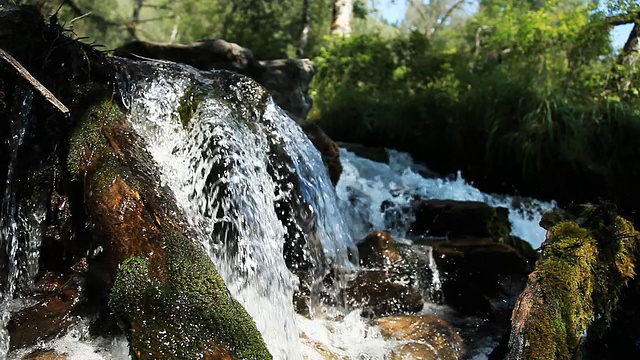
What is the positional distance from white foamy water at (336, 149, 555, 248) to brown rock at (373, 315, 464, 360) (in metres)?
2.16

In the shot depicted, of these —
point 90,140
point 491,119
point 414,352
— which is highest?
point 491,119

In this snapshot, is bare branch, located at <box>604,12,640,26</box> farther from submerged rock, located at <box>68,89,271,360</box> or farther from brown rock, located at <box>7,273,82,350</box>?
brown rock, located at <box>7,273,82,350</box>

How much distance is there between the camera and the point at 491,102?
7793 millimetres

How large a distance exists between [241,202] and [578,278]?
1.99 meters

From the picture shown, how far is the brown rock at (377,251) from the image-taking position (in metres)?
4.60

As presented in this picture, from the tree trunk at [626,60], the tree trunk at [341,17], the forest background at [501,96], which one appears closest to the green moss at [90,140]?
the forest background at [501,96]

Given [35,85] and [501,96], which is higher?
[501,96]

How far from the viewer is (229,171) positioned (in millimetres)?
3303

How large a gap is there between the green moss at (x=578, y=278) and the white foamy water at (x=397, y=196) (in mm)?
2971

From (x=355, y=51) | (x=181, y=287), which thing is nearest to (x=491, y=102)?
(x=355, y=51)

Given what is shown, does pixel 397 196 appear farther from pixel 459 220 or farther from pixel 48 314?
pixel 48 314

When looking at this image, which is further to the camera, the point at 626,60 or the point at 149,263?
the point at 626,60

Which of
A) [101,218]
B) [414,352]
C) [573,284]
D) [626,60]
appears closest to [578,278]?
[573,284]

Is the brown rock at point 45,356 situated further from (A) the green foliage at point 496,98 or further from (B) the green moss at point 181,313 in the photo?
(A) the green foliage at point 496,98
